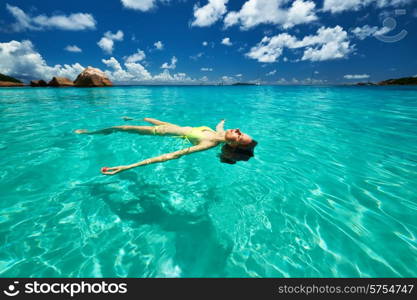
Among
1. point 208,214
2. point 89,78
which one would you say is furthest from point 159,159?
point 89,78

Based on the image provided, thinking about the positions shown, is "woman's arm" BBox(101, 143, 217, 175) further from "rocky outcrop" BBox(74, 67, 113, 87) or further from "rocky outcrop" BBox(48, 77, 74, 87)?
"rocky outcrop" BBox(48, 77, 74, 87)

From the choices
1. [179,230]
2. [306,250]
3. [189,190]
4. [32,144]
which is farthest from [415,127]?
[32,144]

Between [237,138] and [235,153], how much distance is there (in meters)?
0.34

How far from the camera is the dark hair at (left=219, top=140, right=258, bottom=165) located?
13.6 feet

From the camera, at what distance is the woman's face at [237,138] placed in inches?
164

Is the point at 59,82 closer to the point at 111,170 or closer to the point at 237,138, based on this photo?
the point at 111,170

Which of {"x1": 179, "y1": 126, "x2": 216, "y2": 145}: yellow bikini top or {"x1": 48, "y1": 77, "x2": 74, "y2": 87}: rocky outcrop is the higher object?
{"x1": 48, "y1": 77, "x2": 74, "y2": 87}: rocky outcrop

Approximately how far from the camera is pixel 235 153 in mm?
4242

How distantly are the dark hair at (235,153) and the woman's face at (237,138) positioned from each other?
4.0 inches

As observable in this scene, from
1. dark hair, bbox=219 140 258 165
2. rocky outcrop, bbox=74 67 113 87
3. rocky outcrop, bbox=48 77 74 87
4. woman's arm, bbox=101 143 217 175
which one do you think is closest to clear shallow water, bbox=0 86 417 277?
dark hair, bbox=219 140 258 165

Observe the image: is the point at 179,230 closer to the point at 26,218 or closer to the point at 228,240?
the point at 228,240

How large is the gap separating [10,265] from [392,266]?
17.0 ft

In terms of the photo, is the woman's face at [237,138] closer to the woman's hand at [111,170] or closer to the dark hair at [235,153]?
the dark hair at [235,153]

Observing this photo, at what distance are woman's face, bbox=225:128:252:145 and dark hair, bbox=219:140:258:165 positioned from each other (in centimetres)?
10
